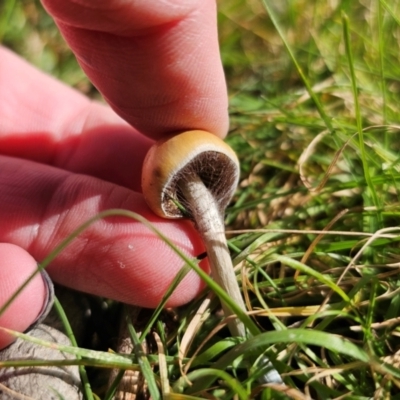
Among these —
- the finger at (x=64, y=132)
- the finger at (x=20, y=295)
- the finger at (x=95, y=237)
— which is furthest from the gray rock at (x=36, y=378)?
the finger at (x=64, y=132)

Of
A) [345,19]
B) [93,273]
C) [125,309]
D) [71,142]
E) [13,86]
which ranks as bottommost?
[125,309]

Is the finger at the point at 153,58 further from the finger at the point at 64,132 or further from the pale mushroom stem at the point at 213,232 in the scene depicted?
the finger at the point at 64,132

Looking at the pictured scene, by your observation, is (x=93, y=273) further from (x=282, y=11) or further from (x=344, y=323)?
(x=282, y=11)

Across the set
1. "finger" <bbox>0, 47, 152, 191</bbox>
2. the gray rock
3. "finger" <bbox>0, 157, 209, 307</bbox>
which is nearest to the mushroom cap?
Answer: "finger" <bbox>0, 157, 209, 307</bbox>

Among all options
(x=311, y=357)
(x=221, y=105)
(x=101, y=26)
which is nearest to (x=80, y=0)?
(x=101, y=26)

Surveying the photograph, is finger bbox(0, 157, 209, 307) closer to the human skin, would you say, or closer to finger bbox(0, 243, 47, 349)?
the human skin

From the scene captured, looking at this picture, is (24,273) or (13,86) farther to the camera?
(13,86)

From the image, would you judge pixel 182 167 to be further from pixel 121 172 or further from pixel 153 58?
pixel 121 172
